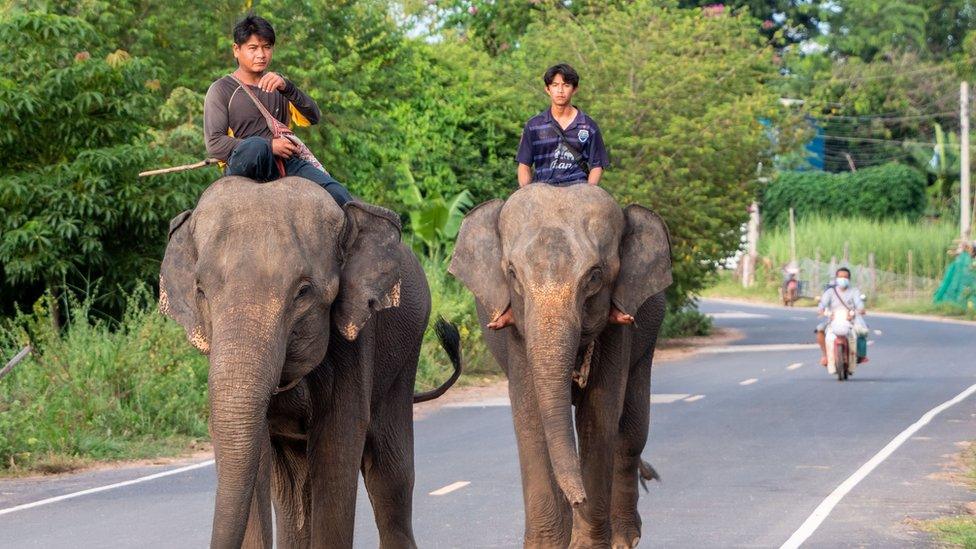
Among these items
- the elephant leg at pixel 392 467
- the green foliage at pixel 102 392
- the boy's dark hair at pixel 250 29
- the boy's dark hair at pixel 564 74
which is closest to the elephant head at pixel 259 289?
the boy's dark hair at pixel 250 29

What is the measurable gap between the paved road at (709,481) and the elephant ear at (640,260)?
6.22ft

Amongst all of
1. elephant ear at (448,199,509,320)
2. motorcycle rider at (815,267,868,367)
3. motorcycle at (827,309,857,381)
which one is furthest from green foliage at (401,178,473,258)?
elephant ear at (448,199,509,320)

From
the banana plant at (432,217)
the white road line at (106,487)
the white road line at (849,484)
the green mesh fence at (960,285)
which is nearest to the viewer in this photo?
the white road line at (849,484)

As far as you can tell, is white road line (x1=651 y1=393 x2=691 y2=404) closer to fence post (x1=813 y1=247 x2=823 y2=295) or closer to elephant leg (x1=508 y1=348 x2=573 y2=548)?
elephant leg (x1=508 y1=348 x2=573 y2=548)

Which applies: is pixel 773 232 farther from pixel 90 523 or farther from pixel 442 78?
pixel 90 523

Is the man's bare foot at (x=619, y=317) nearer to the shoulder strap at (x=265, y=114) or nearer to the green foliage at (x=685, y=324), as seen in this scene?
the shoulder strap at (x=265, y=114)

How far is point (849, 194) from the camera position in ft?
215

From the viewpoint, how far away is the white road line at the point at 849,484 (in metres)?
10.4

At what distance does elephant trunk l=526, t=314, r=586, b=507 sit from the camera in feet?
26.4

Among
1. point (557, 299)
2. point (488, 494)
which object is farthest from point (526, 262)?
point (488, 494)

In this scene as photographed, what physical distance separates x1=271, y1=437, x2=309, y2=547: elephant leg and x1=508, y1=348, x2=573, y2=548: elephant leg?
1.48 m

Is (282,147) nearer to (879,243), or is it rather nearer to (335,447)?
(335,447)

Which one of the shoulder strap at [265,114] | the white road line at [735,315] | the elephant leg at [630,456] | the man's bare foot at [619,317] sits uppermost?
the shoulder strap at [265,114]

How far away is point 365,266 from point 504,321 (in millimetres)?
1893
